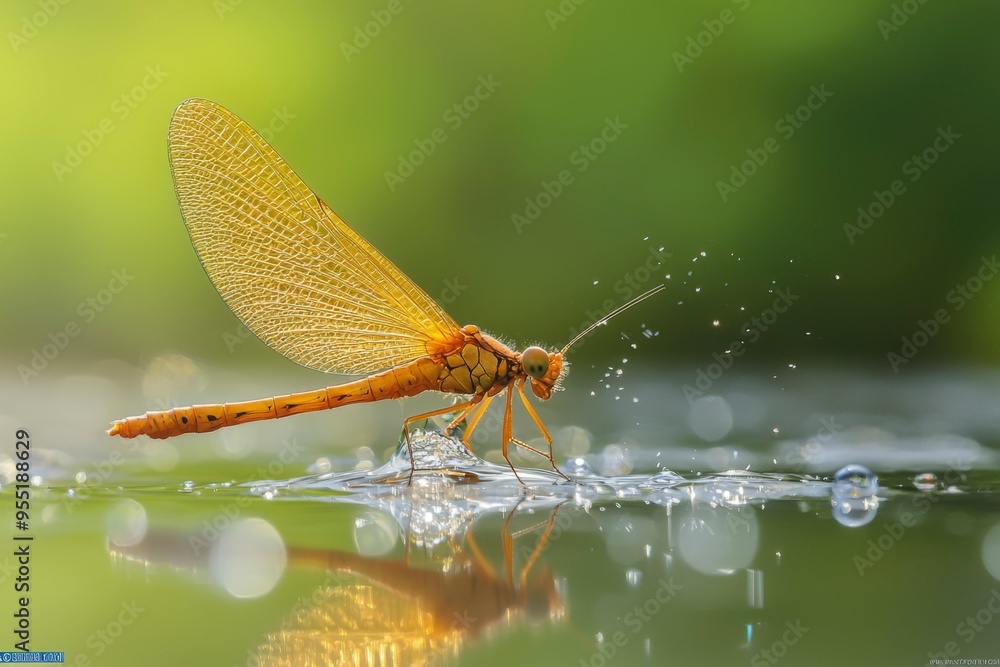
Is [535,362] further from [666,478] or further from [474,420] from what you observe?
[666,478]

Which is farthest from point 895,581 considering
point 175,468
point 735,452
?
point 175,468

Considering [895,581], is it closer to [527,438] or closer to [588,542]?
[588,542]

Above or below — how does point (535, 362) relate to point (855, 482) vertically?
above

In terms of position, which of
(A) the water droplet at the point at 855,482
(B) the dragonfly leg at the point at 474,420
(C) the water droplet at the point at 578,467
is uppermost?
(B) the dragonfly leg at the point at 474,420

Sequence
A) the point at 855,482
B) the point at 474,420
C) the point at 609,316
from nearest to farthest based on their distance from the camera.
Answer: the point at 855,482 < the point at 609,316 < the point at 474,420

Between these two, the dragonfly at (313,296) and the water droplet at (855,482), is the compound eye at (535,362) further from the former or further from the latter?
the water droplet at (855,482)

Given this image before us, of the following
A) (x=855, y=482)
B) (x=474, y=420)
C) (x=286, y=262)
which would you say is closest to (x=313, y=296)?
(x=286, y=262)

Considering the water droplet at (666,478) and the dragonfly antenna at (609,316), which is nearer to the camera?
the water droplet at (666,478)

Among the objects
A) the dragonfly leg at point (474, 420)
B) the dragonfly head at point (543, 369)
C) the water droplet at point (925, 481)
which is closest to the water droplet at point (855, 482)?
the water droplet at point (925, 481)
